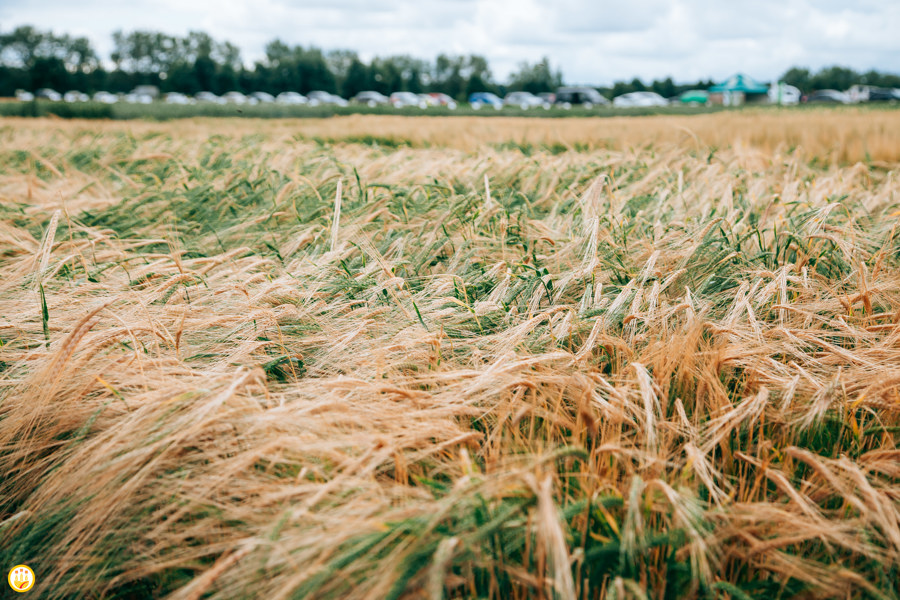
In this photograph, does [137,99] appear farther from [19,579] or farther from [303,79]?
[19,579]

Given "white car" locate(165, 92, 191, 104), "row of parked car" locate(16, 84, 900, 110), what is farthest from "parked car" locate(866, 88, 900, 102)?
"white car" locate(165, 92, 191, 104)

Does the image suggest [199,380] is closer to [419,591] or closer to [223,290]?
[223,290]

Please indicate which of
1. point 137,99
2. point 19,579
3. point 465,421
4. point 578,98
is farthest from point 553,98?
point 19,579

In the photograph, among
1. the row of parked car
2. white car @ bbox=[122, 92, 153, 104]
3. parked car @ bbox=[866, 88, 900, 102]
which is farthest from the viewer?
parked car @ bbox=[866, 88, 900, 102]

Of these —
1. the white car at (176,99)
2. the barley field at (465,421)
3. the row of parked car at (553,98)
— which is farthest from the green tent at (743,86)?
the barley field at (465,421)

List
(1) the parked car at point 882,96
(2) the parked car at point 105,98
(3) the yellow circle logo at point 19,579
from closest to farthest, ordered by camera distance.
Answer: (3) the yellow circle logo at point 19,579
(2) the parked car at point 105,98
(1) the parked car at point 882,96

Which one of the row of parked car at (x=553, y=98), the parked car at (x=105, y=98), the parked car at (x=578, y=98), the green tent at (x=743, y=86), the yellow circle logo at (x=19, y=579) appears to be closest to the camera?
the yellow circle logo at (x=19, y=579)

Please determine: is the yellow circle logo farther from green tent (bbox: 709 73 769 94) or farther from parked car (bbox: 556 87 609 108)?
green tent (bbox: 709 73 769 94)

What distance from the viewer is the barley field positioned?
3.14 feet

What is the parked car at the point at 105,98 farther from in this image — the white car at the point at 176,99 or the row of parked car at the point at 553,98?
the white car at the point at 176,99

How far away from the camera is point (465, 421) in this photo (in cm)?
136

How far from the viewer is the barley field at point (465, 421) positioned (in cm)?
96

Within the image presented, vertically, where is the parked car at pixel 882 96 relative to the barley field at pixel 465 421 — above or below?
above

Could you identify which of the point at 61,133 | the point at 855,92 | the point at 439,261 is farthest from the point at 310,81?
the point at 439,261
